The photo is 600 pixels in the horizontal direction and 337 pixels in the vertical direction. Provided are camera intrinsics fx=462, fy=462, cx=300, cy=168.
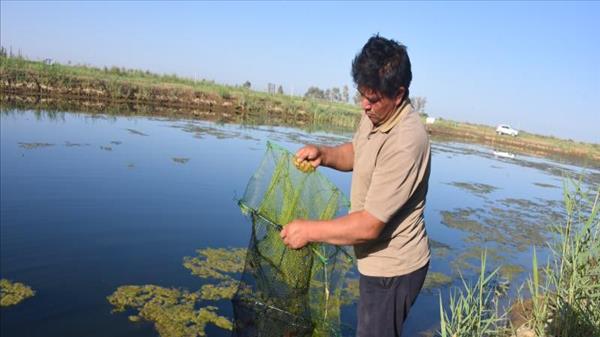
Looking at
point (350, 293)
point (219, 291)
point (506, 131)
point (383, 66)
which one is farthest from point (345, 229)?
point (506, 131)

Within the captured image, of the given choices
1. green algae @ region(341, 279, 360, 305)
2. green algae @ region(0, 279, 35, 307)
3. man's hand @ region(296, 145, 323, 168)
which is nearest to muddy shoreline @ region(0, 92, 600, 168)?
green algae @ region(341, 279, 360, 305)

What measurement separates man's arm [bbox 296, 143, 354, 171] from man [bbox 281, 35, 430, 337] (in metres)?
0.20

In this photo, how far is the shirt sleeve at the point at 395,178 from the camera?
1.78m

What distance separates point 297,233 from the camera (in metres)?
1.93

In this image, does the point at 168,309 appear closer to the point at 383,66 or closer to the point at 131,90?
the point at 383,66

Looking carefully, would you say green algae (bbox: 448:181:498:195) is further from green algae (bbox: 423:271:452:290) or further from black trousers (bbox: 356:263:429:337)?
black trousers (bbox: 356:263:429:337)

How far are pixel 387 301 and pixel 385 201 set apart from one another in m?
0.55

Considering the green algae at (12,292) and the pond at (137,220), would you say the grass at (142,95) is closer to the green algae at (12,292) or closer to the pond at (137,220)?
the pond at (137,220)

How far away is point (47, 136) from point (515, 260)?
918cm

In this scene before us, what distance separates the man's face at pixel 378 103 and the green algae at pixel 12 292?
318cm

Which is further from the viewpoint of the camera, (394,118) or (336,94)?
(336,94)

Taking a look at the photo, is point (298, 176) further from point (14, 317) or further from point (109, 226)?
point (109, 226)

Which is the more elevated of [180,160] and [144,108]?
[144,108]

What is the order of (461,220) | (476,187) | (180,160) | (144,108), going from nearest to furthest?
(461,220) < (180,160) < (476,187) < (144,108)
